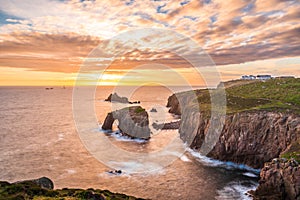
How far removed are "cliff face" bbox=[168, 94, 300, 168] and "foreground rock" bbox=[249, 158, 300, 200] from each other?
15069 millimetres

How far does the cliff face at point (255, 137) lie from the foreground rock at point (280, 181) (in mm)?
15069

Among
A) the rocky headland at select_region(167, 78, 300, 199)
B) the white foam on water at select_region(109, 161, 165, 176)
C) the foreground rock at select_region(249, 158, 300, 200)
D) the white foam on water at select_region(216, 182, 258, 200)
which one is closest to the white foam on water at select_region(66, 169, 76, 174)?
the white foam on water at select_region(109, 161, 165, 176)

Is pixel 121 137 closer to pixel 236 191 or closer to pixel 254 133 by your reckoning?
pixel 254 133

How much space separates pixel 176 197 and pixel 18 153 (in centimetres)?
4891

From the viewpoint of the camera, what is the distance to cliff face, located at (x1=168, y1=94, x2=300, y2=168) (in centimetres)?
5656

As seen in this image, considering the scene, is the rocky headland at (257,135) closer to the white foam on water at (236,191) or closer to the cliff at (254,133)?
the cliff at (254,133)

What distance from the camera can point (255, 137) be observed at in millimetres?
60438

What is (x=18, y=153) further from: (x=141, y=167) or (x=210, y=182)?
(x=210, y=182)

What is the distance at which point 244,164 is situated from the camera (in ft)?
193

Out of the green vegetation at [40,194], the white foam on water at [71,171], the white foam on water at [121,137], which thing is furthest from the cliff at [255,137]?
the green vegetation at [40,194]

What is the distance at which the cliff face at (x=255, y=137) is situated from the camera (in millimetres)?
56562

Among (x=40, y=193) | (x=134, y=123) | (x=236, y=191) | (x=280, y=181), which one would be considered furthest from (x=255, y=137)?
(x=40, y=193)

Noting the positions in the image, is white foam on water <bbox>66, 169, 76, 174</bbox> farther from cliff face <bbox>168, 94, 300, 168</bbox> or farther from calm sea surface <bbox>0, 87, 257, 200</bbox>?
cliff face <bbox>168, 94, 300, 168</bbox>

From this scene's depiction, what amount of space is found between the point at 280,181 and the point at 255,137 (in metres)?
20.5
